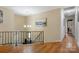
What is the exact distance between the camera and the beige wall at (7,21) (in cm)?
234

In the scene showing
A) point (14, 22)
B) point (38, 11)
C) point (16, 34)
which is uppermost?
point (38, 11)

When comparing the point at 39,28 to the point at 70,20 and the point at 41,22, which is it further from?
the point at 70,20

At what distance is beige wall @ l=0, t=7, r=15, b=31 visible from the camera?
2338 millimetres

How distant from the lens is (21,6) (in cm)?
235

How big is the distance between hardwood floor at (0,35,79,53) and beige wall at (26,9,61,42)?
0.11 meters

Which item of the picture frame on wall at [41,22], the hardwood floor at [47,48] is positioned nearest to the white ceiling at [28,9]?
the picture frame on wall at [41,22]

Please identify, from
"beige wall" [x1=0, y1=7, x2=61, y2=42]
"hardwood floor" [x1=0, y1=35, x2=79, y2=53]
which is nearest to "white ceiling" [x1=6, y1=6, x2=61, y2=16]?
"beige wall" [x1=0, y1=7, x2=61, y2=42]

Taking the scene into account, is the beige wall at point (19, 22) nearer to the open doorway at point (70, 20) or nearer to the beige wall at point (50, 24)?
the beige wall at point (50, 24)

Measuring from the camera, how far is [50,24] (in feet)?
7.95

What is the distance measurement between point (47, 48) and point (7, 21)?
831mm

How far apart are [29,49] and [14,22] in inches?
21.1

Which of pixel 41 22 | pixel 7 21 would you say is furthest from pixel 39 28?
pixel 7 21
